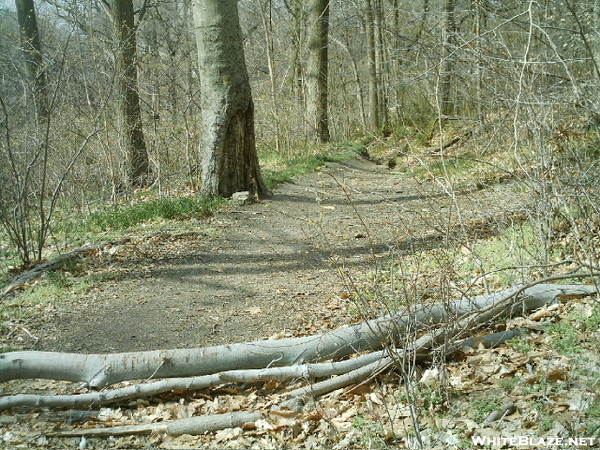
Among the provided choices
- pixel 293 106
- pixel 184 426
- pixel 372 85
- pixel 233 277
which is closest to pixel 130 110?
pixel 293 106

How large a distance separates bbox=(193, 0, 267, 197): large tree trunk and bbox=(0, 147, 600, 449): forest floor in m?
0.73

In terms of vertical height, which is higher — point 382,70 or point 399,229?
point 382,70

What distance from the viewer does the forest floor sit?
354 cm

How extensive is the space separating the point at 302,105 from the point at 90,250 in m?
13.0

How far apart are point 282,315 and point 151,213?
4454 millimetres

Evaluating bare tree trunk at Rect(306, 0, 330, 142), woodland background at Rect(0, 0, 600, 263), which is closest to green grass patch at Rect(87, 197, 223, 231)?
woodland background at Rect(0, 0, 600, 263)

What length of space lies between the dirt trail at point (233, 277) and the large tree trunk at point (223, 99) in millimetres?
807

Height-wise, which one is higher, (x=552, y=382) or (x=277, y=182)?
(x=277, y=182)

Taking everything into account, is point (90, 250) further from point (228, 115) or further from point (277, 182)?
point (277, 182)

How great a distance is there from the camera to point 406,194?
11.2m

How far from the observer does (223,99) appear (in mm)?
9719

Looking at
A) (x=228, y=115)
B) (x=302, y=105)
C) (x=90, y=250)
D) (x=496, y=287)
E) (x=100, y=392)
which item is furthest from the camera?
(x=302, y=105)

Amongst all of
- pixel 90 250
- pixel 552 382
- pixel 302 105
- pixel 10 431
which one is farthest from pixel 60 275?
pixel 302 105

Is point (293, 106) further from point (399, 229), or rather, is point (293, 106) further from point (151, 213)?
point (399, 229)
